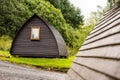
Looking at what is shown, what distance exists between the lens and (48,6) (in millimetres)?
61438

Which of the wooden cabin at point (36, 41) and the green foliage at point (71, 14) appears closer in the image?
the wooden cabin at point (36, 41)

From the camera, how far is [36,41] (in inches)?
1346

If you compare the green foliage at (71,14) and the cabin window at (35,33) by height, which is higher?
the green foliage at (71,14)

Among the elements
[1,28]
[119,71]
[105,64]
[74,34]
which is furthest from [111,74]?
[74,34]

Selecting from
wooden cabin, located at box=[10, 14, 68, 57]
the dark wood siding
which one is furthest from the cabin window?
the dark wood siding

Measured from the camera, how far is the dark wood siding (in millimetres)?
33625

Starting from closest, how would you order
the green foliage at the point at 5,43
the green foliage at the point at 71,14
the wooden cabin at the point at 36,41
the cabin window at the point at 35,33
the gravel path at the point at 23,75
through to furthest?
the gravel path at the point at 23,75 < the wooden cabin at the point at 36,41 < the cabin window at the point at 35,33 < the green foliage at the point at 5,43 < the green foliage at the point at 71,14

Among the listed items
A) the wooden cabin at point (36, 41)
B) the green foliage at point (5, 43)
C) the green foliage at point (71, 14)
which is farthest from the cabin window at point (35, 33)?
the green foliage at point (71, 14)

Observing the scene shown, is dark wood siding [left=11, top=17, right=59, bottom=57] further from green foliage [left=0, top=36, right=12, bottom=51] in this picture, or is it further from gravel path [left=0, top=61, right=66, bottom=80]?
green foliage [left=0, top=36, right=12, bottom=51]

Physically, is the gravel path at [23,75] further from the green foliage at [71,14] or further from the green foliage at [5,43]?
the green foliage at [71,14]

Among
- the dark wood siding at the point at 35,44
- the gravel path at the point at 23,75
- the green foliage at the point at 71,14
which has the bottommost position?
the gravel path at the point at 23,75

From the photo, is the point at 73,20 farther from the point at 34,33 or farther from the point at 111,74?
the point at 111,74

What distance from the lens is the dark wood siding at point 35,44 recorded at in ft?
110

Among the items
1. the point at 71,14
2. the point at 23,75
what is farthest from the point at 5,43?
the point at 23,75
